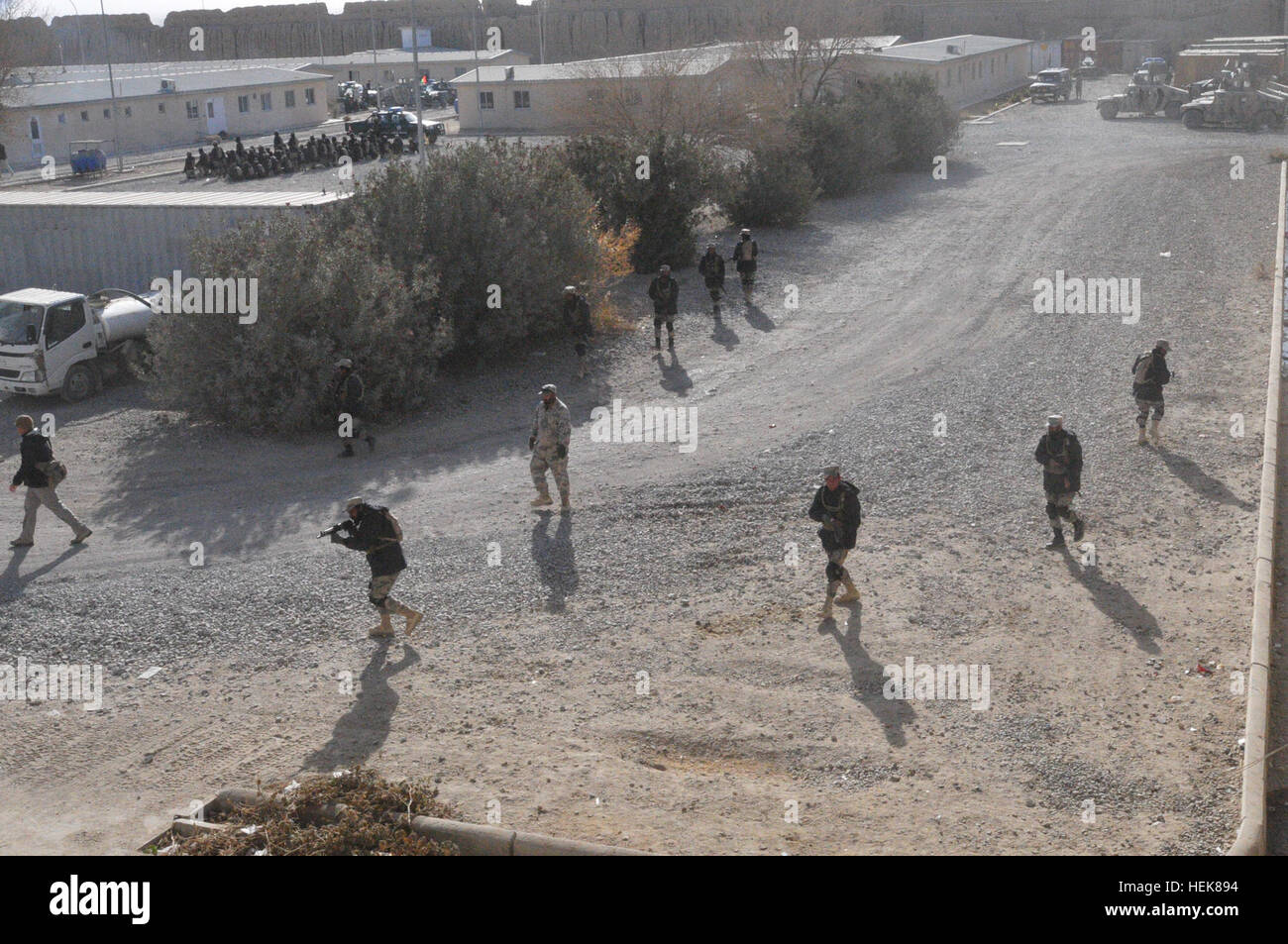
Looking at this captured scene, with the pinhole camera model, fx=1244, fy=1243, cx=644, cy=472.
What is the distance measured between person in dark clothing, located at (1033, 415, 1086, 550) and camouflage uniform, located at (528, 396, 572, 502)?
4873 millimetres

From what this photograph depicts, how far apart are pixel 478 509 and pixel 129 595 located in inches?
150

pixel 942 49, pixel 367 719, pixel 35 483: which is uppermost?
pixel 942 49

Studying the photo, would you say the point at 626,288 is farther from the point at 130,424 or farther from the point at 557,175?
the point at 130,424

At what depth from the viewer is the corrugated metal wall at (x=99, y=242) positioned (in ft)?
75.2

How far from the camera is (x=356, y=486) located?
15055 millimetres

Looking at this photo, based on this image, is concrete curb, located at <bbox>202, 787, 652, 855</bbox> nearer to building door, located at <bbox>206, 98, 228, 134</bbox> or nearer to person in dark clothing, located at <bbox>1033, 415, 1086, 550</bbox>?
person in dark clothing, located at <bbox>1033, 415, 1086, 550</bbox>

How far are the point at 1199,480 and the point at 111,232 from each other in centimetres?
1952

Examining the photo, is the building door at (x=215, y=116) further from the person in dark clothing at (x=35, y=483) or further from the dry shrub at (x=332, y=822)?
the dry shrub at (x=332, y=822)

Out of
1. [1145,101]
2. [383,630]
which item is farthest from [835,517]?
[1145,101]

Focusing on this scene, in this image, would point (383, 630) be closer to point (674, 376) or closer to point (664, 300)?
point (674, 376)

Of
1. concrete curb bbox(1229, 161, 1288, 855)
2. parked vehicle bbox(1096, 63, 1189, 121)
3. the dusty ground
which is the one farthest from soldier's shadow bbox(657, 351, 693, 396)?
parked vehicle bbox(1096, 63, 1189, 121)

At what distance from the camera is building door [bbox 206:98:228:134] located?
183 ft

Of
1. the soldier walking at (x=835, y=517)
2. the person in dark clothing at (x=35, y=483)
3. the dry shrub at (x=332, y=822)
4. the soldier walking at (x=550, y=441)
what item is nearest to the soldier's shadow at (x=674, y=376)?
the soldier walking at (x=550, y=441)

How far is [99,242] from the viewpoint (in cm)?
2383
